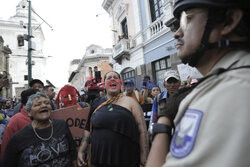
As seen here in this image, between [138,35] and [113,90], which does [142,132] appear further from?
[138,35]

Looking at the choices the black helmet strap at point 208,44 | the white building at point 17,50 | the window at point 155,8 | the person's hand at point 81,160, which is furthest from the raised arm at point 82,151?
the white building at point 17,50

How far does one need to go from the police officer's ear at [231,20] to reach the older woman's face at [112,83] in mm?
2009

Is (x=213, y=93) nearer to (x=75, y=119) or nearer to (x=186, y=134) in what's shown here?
(x=186, y=134)

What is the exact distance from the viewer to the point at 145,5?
10148 millimetres

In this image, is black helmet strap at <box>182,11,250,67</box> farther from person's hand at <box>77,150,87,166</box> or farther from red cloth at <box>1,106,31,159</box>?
red cloth at <box>1,106,31,159</box>

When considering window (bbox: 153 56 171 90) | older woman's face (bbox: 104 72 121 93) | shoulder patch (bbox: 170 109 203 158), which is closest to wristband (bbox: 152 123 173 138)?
shoulder patch (bbox: 170 109 203 158)

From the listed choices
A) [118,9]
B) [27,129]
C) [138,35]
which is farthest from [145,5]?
[27,129]

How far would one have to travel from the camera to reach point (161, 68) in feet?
30.3

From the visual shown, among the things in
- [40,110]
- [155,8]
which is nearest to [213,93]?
[40,110]

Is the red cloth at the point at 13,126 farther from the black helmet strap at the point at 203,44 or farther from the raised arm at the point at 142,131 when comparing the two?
the black helmet strap at the point at 203,44

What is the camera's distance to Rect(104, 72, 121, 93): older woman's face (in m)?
2.68

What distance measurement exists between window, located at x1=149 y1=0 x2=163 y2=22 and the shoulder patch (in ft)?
31.3

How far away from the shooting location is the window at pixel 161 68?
876 cm

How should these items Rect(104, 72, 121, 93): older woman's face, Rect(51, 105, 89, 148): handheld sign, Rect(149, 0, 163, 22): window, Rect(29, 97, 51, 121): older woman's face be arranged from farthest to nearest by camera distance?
Rect(149, 0, 163, 22): window, Rect(51, 105, 89, 148): handheld sign, Rect(104, 72, 121, 93): older woman's face, Rect(29, 97, 51, 121): older woman's face
